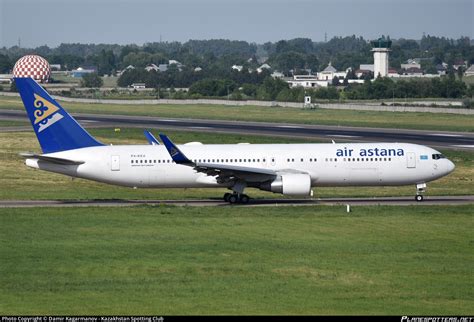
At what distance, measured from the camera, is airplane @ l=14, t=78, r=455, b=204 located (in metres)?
58.3

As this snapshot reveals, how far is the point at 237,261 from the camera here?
39844mm

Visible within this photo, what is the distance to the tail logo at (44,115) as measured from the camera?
193 ft

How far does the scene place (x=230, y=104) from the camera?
585 feet

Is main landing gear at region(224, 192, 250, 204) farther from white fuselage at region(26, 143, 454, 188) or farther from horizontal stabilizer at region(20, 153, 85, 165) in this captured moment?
horizontal stabilizer at region(20, 153, 85, 165)

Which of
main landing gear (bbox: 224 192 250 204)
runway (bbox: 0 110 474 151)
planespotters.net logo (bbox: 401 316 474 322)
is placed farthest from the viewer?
runway (bbox: 0 110 474 151)

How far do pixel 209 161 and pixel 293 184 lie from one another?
218 inches

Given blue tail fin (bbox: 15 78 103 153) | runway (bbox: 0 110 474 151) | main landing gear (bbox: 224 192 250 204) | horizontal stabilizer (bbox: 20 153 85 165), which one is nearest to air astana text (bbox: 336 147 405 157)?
main landing gear (bbox: 224 192 250 204)

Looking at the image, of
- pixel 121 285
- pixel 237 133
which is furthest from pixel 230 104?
pixel 121 285

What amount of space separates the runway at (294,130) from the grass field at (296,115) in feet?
23.0

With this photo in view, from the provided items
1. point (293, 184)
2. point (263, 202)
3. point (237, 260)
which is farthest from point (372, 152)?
point (237, 260)

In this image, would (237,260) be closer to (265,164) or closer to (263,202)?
(265,164)

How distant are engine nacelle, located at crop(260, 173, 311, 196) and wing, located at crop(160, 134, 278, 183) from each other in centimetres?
49

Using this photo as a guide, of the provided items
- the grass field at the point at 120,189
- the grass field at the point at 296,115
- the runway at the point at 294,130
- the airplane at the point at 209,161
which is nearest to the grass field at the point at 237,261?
the airplane at the point at 209,161

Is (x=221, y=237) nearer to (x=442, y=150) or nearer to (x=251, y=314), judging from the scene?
(x=251, y=314)
